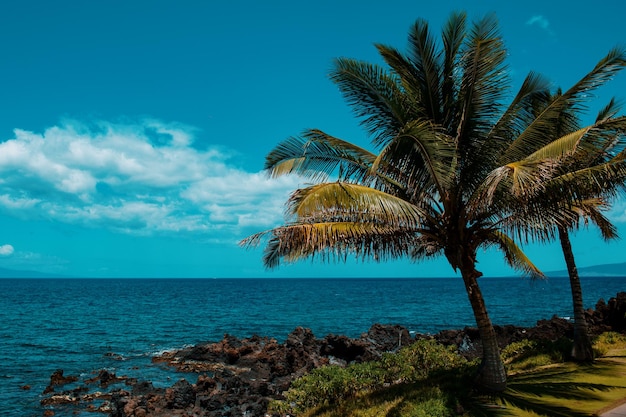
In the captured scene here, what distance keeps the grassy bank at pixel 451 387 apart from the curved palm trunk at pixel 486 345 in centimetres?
34

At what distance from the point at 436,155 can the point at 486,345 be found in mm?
4708

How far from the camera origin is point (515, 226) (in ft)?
37.6

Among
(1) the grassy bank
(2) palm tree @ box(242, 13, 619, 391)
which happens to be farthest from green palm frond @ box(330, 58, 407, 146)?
(1) the grassy bank

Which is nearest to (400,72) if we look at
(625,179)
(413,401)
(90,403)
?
(625,179)

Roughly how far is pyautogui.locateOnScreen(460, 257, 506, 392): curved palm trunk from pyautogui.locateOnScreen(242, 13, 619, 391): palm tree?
0.02 m

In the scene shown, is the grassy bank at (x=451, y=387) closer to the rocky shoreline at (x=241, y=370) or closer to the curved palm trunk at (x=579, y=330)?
the curved palm trunk at (x=579, y=330)

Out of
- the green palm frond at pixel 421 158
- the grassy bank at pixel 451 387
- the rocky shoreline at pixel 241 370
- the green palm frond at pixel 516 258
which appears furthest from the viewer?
the rocky shoreline at pixel 241 370

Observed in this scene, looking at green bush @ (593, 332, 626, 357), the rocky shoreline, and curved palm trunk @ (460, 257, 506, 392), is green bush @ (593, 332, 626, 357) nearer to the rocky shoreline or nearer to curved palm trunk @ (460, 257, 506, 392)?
Result: the rocky shoreline

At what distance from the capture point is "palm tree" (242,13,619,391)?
35.2 feet

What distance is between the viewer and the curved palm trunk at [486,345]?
1145 cm

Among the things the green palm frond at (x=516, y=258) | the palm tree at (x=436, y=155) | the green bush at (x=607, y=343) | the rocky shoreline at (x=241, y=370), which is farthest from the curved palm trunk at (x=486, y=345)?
the rocky shoreline at (x=241, y=370)

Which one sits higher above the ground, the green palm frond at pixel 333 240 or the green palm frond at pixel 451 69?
the green palm frond at pixel 451 69

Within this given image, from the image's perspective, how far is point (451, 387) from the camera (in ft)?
39.2

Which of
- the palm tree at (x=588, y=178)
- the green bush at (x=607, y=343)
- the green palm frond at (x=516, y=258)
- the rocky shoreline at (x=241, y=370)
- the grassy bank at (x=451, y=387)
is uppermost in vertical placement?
the palm tree at (x=588, y=178)
